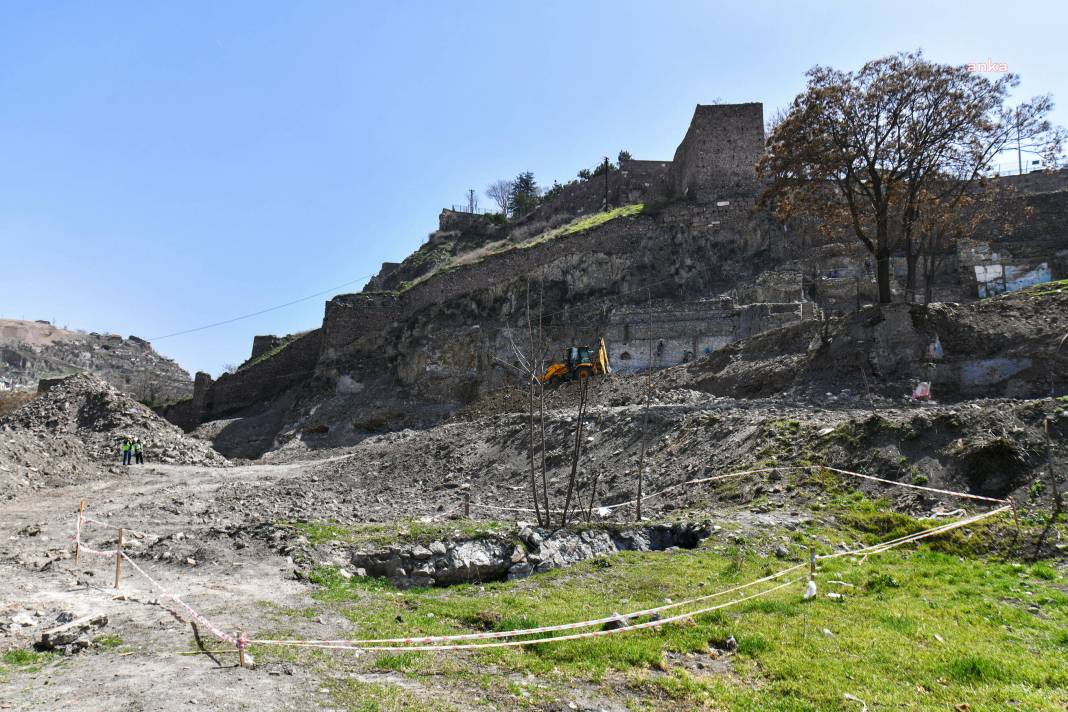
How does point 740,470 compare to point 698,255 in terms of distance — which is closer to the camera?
point 740,470

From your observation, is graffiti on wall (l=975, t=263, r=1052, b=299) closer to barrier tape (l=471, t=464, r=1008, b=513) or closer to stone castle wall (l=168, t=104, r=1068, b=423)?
stone castle wall (l=168, t=104, r=1068, b=423)

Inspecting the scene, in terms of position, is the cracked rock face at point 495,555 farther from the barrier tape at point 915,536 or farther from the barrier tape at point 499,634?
the barrier tape at point 499,634

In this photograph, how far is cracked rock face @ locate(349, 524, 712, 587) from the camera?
9836 mm

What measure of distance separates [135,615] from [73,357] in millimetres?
90465

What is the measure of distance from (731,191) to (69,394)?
1284 inches

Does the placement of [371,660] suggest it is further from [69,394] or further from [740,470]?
[69,394]

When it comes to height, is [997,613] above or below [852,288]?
below

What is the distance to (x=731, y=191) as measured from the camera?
4053 cm

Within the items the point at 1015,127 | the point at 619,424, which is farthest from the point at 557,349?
the point at 1015,127

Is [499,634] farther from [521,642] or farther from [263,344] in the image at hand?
[263,344]

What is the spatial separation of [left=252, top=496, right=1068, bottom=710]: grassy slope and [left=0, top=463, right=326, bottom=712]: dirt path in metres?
0.47

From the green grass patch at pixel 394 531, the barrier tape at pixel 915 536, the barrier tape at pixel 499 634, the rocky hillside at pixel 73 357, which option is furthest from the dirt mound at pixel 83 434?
the rocky hillside at pixel 73 357

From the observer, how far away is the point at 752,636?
21.4 ft

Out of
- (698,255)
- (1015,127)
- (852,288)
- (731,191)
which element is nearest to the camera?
(1015,127)
